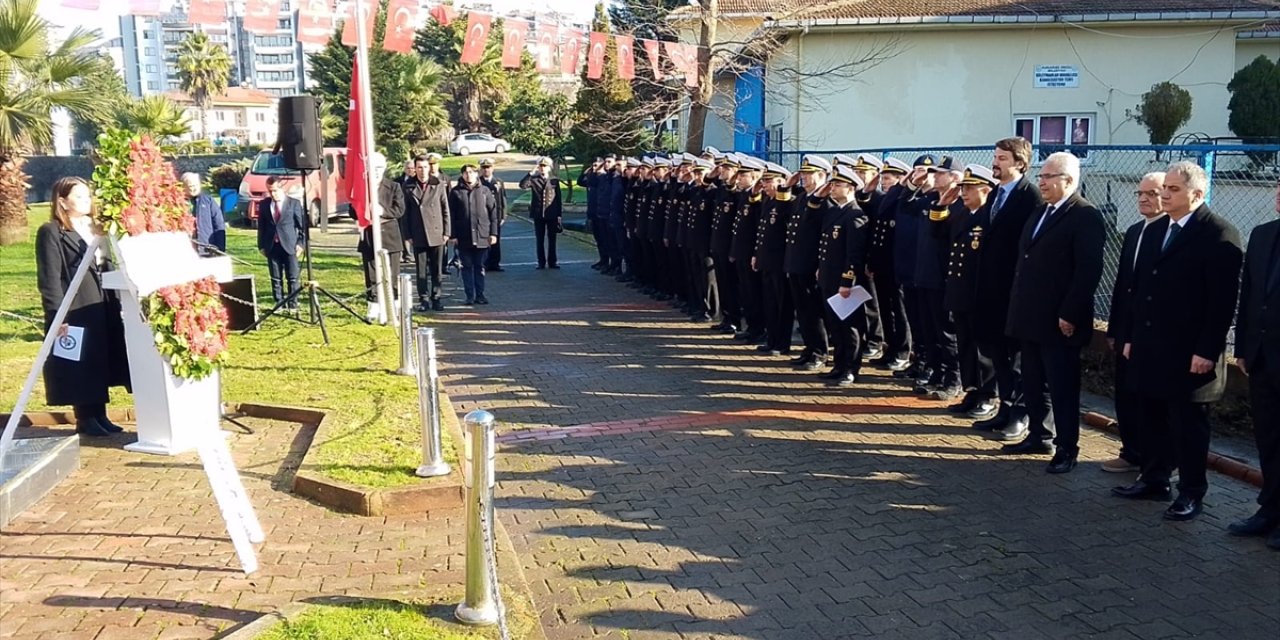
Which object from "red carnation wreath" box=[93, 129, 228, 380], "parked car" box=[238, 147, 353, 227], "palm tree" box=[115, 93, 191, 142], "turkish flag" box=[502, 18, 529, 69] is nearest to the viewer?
"red carnation wreath" box=[93, 129, 228, 380]

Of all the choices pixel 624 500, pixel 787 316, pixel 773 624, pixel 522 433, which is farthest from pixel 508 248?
pixel 773 624

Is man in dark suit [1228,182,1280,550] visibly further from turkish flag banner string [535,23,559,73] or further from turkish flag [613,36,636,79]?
turkish flag [613,36,636,79]

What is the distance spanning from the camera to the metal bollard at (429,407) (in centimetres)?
630

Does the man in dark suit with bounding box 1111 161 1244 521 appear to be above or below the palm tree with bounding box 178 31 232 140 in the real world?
below

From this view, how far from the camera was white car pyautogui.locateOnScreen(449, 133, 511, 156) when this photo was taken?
57.0 m

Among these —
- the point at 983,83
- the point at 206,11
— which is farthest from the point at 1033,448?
the point at 983,83

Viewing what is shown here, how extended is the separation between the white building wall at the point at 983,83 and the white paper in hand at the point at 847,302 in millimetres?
12832

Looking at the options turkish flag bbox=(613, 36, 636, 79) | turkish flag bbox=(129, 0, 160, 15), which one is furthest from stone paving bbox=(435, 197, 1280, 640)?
turkish flag bbox=(613, 36, 636, 79)

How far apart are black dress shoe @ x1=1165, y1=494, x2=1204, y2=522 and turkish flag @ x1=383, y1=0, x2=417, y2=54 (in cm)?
1117

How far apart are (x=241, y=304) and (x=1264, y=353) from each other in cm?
909

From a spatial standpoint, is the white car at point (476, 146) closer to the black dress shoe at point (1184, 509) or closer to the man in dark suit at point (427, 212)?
the man in dark suit at point (427, 212)

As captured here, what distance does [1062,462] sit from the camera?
6.74 meters

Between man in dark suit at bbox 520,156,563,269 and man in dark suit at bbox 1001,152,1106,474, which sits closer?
man in dark suit at bbox 1001,152,1106,474

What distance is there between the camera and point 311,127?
40.2ft
